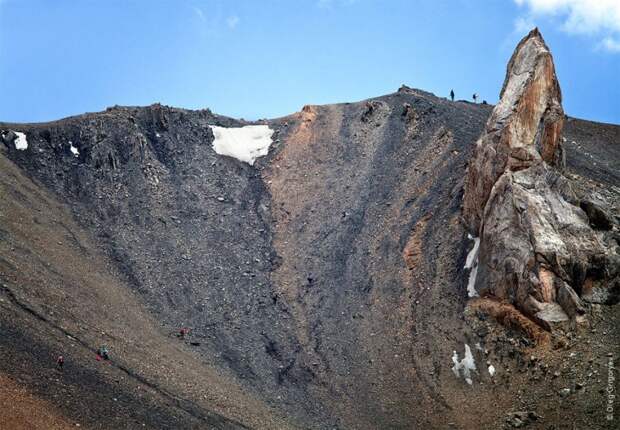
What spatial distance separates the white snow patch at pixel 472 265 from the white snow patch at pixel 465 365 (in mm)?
4257

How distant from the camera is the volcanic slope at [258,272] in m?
35.2

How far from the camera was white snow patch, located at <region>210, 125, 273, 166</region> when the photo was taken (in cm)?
6356

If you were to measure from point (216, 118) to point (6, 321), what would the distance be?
38113 millimetres

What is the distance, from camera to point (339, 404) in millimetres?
39094

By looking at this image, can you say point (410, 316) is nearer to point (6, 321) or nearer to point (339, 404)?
point (339, 404)

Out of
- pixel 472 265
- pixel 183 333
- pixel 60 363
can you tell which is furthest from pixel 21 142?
pixel 472 265

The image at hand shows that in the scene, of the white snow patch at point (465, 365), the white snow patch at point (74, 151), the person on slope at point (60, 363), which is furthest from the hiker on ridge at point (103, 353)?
the white snow patch at point (74, 151)

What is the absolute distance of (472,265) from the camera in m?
43.6

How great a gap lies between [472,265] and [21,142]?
121 ft

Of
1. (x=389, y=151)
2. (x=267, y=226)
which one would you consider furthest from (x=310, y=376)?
(x=389, y=151)

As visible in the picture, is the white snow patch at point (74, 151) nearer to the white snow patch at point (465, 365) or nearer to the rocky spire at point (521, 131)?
the rocky spire at point (521, 131)

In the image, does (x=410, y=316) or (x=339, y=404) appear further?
(x=410, y=316)

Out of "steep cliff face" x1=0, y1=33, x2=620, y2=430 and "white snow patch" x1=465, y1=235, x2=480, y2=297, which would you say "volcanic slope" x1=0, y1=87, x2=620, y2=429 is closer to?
"steep cliff face" x1=0, y1=33, x2=620, y2=430

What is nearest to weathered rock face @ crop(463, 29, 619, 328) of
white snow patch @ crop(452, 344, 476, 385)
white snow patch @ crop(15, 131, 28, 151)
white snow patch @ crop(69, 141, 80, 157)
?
white snow patch @ crop(452, 344, 476, 385)
